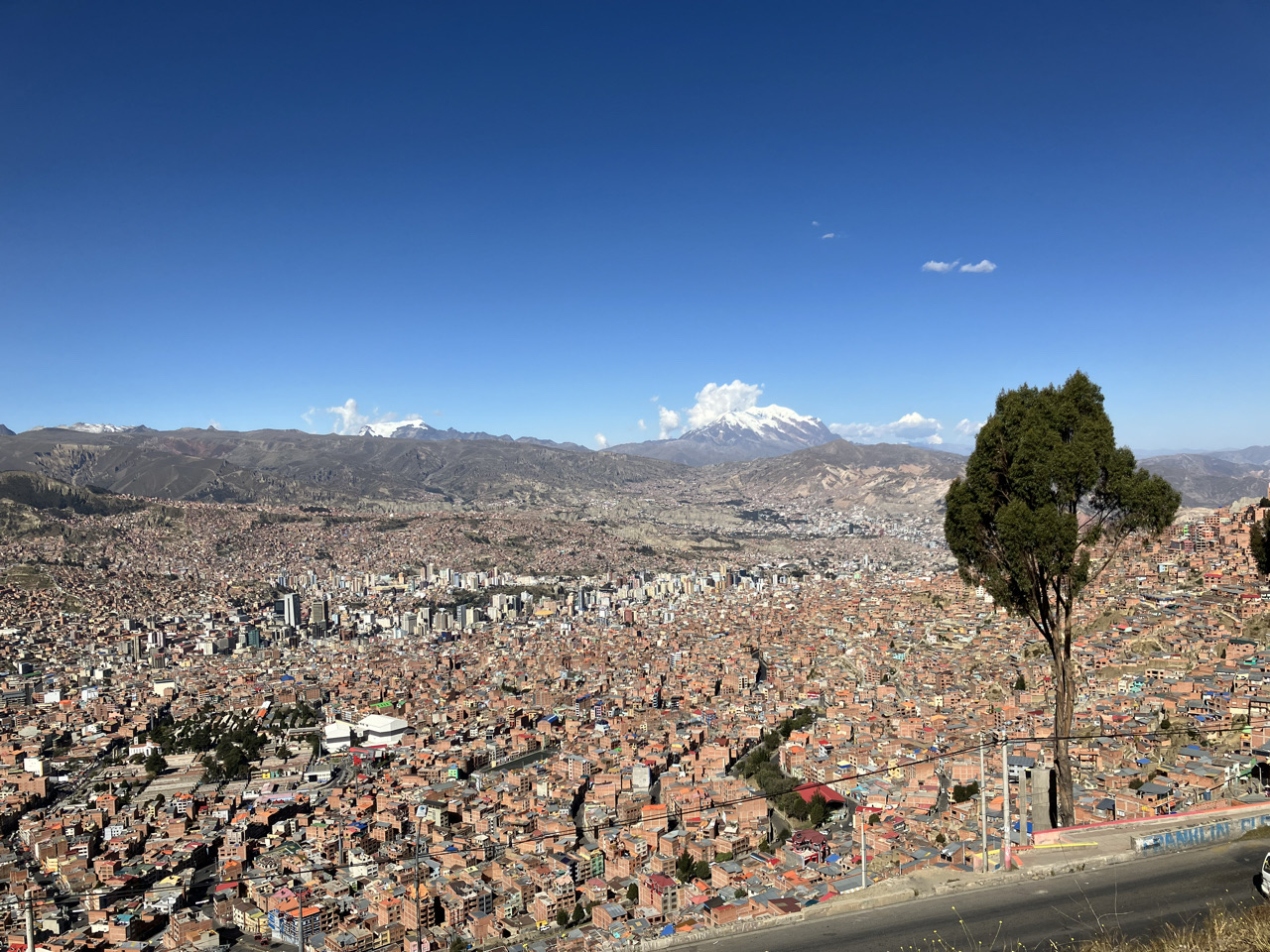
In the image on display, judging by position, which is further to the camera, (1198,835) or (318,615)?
(318,615)

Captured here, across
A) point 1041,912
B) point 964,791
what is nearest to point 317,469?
point 964,791

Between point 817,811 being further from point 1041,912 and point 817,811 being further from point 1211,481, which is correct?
point 1211,481

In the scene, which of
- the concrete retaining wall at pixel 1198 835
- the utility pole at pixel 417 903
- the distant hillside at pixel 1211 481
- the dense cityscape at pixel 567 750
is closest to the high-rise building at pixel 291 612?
the dense cityscape at pixel 567 750

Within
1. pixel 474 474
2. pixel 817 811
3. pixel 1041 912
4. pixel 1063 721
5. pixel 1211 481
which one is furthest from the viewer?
pixel 474 474

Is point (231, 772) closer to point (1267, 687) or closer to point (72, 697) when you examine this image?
point (72, 697)

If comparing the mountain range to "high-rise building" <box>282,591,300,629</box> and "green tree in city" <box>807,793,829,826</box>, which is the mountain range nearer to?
"high-rise building" <box>282,591,300,629</box>

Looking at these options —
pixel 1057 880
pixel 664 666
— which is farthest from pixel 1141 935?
pixel 664 666

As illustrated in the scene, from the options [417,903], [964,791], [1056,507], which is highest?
[1056,507]
